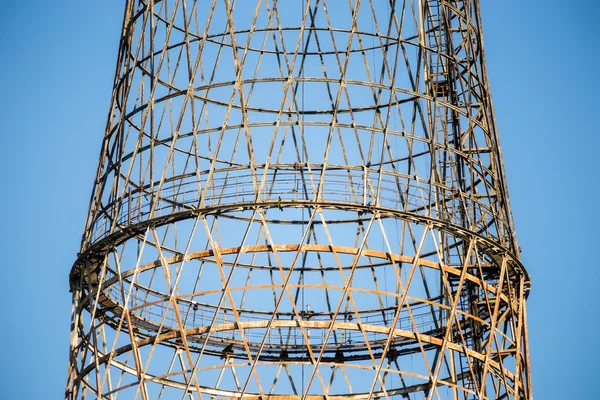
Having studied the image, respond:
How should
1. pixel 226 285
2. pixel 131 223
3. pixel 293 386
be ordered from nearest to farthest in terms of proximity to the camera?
pixel 226 285 < pixel 131 223 < pixel 293 386

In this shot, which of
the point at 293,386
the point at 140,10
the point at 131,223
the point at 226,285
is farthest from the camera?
the point at 293,386

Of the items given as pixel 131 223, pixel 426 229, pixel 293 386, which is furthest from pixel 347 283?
pixel 293 386

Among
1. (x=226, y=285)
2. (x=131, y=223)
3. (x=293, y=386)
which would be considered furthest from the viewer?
(x=293, y=386)

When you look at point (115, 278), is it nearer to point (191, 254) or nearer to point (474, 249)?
point (191, 254)

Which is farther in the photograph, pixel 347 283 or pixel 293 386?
pixel 293 386

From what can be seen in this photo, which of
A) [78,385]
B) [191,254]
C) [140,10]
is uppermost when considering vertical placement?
[140,10]

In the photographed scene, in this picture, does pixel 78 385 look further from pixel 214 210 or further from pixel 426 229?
pixel 426 229

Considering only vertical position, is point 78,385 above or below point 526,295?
below

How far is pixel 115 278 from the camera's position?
4366 centimetres

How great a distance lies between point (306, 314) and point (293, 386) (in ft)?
8.59

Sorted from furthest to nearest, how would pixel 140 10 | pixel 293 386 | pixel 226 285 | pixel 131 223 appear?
pixel 293 386 → pixel 140 10 → pixel 131 223 → pixel 226 285

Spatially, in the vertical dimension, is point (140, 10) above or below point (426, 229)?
above

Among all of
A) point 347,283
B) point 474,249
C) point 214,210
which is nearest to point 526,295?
point 474,249

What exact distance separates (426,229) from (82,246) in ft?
33.6
